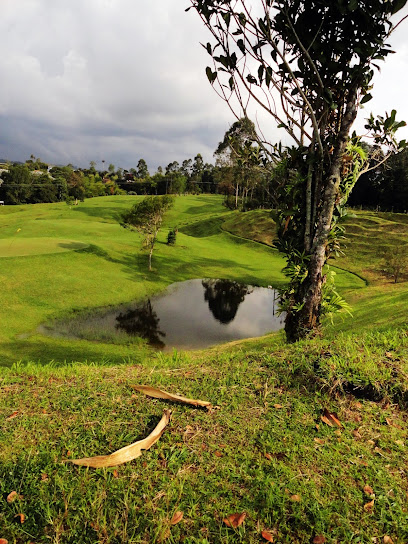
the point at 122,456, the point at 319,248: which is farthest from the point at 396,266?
the point at 122,456

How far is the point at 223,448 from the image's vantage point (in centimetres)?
317

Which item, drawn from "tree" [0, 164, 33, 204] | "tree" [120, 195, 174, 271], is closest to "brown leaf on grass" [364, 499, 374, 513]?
"tree" [120, 195, 174, 271]

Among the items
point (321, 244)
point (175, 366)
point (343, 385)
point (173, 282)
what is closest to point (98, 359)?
point (175, 366)

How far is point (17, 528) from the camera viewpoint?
2.39 meters

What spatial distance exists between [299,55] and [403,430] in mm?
6000

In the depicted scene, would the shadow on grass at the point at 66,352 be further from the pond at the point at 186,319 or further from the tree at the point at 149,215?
the tree at the point at 149,215

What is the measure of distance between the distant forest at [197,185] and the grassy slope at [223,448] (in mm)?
4114

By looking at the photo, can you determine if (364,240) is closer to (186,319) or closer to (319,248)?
(186,319)

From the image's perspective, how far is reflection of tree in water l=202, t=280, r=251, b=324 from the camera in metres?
23.7

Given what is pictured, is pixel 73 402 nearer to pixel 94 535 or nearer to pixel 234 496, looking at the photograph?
pixel 94 535

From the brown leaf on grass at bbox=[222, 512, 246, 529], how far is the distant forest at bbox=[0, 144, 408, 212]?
19.0 feet

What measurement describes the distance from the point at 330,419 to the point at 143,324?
57.7ft

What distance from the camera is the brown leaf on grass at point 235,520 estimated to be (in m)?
2.43

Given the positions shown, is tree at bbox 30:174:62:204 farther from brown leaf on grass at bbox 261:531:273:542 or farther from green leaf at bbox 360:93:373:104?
brown leaf on grass at bbox 261:531:273:542
